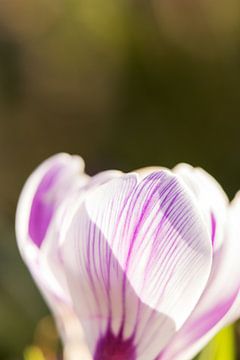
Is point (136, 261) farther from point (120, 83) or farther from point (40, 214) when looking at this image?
point (120, 83)

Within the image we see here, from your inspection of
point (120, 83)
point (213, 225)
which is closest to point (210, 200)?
point (213, 225)

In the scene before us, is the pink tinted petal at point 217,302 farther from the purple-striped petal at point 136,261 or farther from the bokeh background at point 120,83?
the bokeh background at point 120,83

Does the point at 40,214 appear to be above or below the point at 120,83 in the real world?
above

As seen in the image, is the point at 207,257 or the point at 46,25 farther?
the point at 46,25

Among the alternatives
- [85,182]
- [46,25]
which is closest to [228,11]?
[46,25]

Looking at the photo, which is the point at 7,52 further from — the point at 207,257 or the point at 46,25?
the point at 207,257

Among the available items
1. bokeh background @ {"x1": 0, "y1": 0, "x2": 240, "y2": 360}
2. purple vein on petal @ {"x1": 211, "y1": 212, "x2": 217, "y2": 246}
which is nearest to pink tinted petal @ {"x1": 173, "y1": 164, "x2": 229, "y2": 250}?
Answer: purple vein on petal @ {"x1": 211, "y1": 212, "x2": 217, "y2": 246}

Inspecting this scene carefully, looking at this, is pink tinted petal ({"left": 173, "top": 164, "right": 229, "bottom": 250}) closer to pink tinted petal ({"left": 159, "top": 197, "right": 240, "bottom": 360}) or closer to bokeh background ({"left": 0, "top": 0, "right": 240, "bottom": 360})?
pink tinted petal ({"left": 159, "top": 197, "right": 240, "bottom": 360})

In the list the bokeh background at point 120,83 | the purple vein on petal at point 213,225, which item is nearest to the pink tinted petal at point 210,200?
the purple vein on petal at point 213,225
